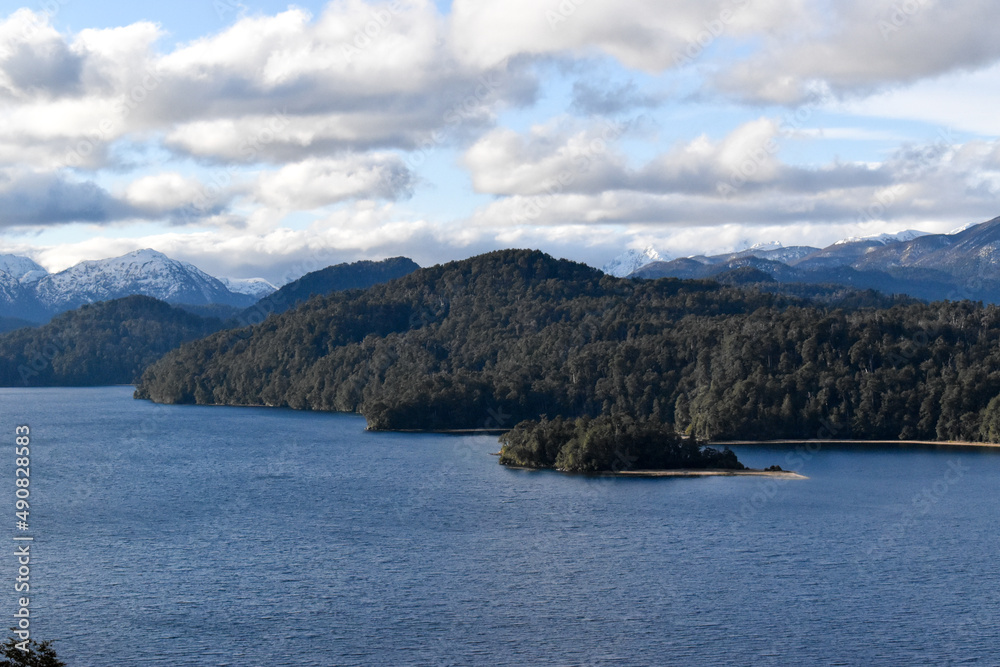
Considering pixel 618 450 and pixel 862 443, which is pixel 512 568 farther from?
pixel 862 443

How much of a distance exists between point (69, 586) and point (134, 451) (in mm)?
91576

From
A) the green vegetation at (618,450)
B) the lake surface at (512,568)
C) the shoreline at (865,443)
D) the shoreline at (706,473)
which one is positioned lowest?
the lake surface at (512,568)

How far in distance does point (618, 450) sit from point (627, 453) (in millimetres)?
1095

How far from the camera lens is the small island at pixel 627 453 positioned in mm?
131125

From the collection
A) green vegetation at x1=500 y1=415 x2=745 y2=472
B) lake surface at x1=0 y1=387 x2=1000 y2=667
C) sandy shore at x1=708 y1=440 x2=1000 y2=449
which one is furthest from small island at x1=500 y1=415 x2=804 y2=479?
sandy shore at x1=708 y1=440 x2=1000 y2=449

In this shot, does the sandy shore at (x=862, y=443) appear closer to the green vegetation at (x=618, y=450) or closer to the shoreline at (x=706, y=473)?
the green vegetation at (x=618, y=450)

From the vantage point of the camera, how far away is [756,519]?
9694cm

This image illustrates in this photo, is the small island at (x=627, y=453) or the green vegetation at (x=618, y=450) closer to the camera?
the small island at (x=627, y=453)

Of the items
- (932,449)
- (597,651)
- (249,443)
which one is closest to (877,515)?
(597,651)

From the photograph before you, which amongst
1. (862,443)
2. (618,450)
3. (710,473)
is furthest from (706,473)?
(862,443)

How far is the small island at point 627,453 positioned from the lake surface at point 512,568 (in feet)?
16.7

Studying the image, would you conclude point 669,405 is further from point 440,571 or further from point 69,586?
point 69,586

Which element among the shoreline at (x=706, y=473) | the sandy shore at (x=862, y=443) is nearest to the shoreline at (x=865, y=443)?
the sandy shore at (x=862, y=443)

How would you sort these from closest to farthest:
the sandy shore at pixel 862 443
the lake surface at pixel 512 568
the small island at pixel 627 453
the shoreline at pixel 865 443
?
the lake surface at pixel 512 568
the small island at pixel 627 453
the shoreline at pixel 865 443
the sandy shore at pixel 862 443
